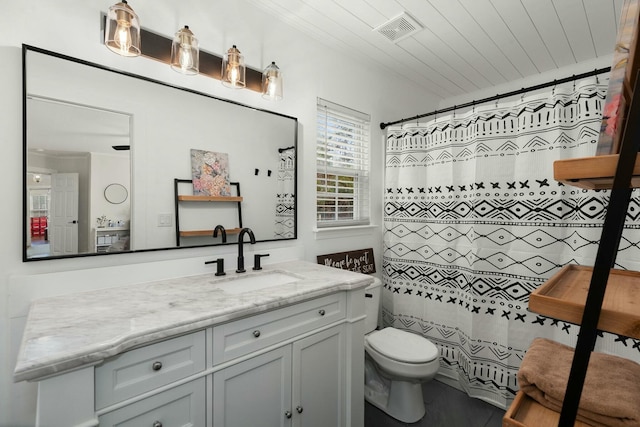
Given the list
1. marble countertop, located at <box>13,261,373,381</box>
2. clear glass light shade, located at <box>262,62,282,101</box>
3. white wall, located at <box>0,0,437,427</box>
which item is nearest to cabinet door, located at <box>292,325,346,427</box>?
marble countertop, located at <box>13,261,373,381</box>

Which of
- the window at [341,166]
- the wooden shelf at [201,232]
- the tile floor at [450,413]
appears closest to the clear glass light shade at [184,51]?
the wooden shelf at [201,232]

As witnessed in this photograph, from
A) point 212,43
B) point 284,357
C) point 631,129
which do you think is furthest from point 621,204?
point 212,43

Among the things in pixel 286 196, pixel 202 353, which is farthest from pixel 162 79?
pixel 202 353

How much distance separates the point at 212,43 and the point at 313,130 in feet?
2.73

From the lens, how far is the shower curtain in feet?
5.66

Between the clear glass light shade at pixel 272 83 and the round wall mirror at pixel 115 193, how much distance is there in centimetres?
95

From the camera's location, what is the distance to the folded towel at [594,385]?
613 mm

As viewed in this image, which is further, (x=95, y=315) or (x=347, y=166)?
(x=347, y=166)

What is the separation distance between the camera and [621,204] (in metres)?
0.49

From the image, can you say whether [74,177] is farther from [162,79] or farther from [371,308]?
[371,308]

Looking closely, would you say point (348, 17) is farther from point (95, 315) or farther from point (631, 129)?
point (95, 315)

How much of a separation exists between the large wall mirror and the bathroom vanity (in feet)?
0.92

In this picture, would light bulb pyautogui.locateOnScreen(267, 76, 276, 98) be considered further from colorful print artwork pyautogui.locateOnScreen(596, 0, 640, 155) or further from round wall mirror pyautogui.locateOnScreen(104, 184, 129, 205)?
colorful print artwork pyautogui.locateOnScreen(596, 0, 640, 155)

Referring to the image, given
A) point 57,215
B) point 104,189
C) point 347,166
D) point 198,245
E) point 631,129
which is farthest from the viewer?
point 347,166
